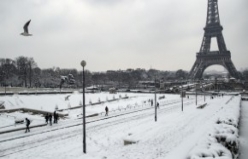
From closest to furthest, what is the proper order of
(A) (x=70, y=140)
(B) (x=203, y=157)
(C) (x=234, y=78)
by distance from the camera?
1. (B) (x=203, y=157)
2. (A) (x=70, y=140)
3. (C) (x=234, y=78)

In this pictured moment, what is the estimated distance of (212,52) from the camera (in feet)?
401

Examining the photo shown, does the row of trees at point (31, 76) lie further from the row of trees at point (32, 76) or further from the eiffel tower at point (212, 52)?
the eiffel tower at point (212, 52)

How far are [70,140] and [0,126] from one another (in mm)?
10903

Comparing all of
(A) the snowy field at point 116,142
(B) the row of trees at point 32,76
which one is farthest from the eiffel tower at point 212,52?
(A) the snowy field at point 116,142

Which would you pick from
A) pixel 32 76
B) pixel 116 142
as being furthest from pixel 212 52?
pixel 116 142

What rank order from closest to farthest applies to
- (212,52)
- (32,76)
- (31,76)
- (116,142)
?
1. (116,142)
2. (31,76)
3. (32,76)
4. (212,52)

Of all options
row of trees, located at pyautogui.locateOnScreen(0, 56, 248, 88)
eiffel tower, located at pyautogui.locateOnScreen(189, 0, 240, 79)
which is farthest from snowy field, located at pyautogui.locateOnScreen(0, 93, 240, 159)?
eiffel tower, located at pyautogui.locateOnScreen(189, 0, 240, 79)

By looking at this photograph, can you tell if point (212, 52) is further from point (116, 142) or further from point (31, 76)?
point (116, 142)

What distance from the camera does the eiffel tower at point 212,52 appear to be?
120m

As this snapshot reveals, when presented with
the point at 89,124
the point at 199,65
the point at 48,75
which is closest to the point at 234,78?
the point at 199,65

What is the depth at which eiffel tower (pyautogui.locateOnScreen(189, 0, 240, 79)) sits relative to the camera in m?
120

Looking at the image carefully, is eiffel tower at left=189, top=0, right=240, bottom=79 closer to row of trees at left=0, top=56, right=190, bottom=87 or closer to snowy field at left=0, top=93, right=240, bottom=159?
row of trees at left=0, top=56, right=190, bottom=87

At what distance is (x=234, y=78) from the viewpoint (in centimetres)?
11562

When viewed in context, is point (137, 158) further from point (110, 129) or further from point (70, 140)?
point (110, 129)
